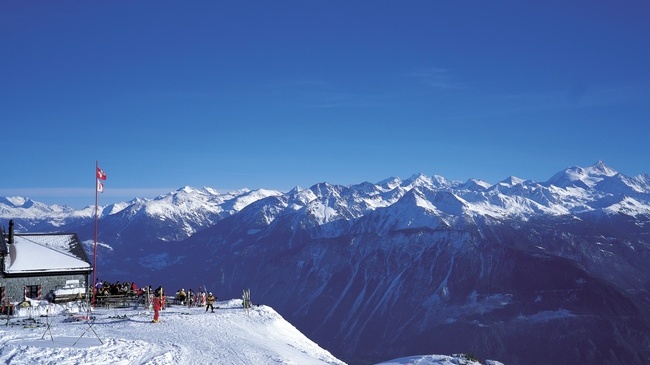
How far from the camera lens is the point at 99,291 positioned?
52.3 metres

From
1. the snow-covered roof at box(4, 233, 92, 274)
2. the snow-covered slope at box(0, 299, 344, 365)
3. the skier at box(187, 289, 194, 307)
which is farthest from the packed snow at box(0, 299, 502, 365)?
the snow-covered roof at box(4, 233, 92, 274)

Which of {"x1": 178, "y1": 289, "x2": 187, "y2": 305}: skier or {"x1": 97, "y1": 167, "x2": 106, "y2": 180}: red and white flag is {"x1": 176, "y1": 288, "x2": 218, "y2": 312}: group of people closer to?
{"x1": 178, "y1": 289, "x2": 187, "y2": 305}: skier

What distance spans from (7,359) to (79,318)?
13572 millimetres

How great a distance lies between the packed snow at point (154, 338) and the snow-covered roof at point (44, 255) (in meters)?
9.33

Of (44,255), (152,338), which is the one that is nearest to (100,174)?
(44,255)

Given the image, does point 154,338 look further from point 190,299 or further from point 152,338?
point 190,299

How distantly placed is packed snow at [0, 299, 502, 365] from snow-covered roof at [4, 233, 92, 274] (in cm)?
933

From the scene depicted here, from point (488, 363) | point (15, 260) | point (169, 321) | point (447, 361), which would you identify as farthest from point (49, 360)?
point (15, 260)

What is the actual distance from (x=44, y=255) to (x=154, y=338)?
28350mm

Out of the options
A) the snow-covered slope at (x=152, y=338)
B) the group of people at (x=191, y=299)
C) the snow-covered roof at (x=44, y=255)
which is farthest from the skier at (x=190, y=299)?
the snow-covered roof at (x=44, y=255)

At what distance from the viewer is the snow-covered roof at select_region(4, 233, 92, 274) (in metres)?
54.9

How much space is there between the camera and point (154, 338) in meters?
34.8

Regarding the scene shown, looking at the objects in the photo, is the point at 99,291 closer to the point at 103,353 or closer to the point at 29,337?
the point at 29,337

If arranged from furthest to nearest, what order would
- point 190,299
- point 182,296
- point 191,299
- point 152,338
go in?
point 191,299 < point 182,296 < point 190,299 < point 152,338
